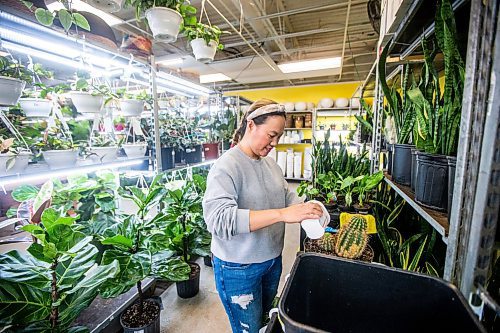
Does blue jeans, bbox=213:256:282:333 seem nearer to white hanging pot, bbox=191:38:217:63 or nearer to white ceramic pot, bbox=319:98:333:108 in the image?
white hanging pot, bbox=191:38:217:63

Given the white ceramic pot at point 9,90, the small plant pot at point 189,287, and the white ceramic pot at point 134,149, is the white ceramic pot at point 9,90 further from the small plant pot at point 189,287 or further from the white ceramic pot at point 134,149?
the small plant pot at point 189,287

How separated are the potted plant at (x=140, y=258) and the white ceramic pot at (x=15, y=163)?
572 millimetres

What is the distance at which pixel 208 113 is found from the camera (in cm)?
417

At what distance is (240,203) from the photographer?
42.6 inches

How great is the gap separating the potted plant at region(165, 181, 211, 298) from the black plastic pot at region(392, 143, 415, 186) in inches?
59.5

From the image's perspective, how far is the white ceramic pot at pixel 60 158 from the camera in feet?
4.83

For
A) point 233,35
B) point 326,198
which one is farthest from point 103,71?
point 233,35

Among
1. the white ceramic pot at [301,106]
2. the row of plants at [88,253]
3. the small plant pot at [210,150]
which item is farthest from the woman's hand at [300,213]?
the white ceramic pot at [301,106]

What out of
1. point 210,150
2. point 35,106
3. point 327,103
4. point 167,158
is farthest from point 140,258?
point 327,103

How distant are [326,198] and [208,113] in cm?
299

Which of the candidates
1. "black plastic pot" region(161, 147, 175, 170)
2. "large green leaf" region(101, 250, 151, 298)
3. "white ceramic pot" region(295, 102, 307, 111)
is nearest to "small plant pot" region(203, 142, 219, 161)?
"black plastic pot" region(161, 147, 175, 170)

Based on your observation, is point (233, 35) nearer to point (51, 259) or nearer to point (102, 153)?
point (102, 153)

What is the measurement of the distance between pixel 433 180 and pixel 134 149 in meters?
2.19

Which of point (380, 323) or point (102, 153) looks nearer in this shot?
point (380, 323)
